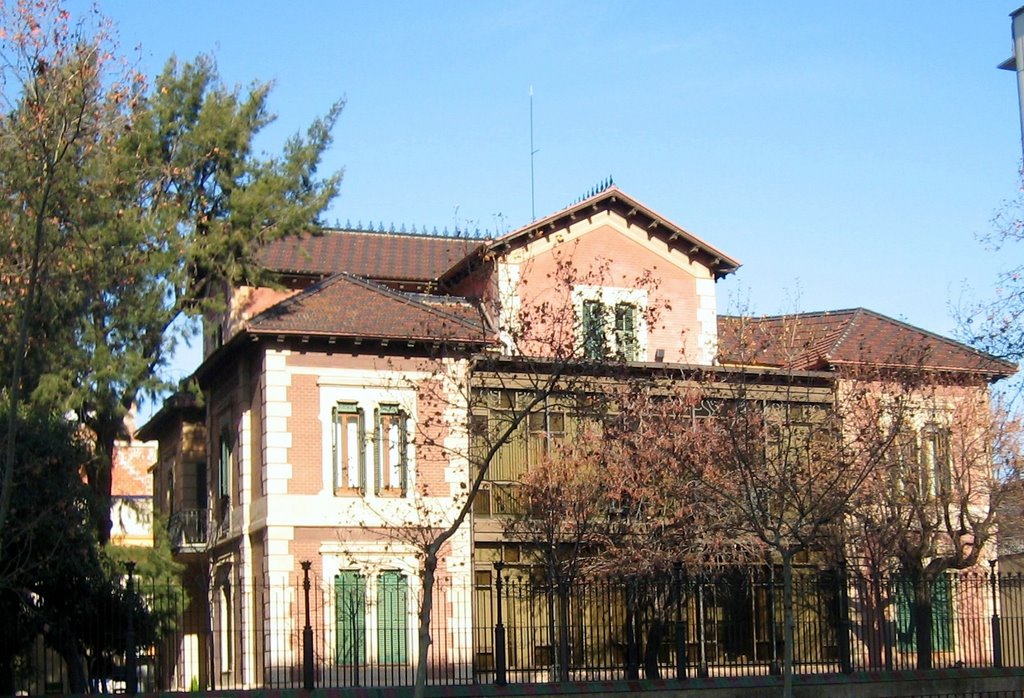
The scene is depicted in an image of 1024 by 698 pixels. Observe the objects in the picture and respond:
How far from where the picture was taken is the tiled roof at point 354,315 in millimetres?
30188

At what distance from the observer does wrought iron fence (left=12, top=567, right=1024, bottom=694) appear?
2238 centimetres

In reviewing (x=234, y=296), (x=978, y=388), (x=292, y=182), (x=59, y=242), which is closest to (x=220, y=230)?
(x=292, y=182)

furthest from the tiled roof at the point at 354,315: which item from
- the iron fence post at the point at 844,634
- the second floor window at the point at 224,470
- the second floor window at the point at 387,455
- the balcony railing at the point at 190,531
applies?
the iron fence post at the point at 844,634

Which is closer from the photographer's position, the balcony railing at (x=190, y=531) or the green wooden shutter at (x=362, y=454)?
the green wooden shutter at (x=362, y=454)

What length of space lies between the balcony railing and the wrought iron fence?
1.31 metres

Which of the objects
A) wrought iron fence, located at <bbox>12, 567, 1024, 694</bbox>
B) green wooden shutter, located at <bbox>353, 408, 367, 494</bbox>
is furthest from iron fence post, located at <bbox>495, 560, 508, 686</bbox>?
green wooden shutter, located at <bbox>353, 408, 367, 494</bbox>

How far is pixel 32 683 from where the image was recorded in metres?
25.1

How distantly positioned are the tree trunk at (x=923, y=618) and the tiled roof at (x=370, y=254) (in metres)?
16.2

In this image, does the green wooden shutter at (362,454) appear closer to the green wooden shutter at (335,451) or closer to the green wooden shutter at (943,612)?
the green wooden shutter at (335,451)

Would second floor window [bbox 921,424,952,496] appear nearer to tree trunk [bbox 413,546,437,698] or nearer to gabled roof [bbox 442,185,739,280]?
gabled roof [bbox 442,185,739,280]

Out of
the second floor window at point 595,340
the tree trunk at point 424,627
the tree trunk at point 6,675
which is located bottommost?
the tree trunk at point 6,675

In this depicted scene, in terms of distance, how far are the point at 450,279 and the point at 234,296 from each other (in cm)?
567

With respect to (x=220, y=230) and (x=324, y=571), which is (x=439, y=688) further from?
(x=220, y=230)

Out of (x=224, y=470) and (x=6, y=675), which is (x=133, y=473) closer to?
(x=224, y=470)
